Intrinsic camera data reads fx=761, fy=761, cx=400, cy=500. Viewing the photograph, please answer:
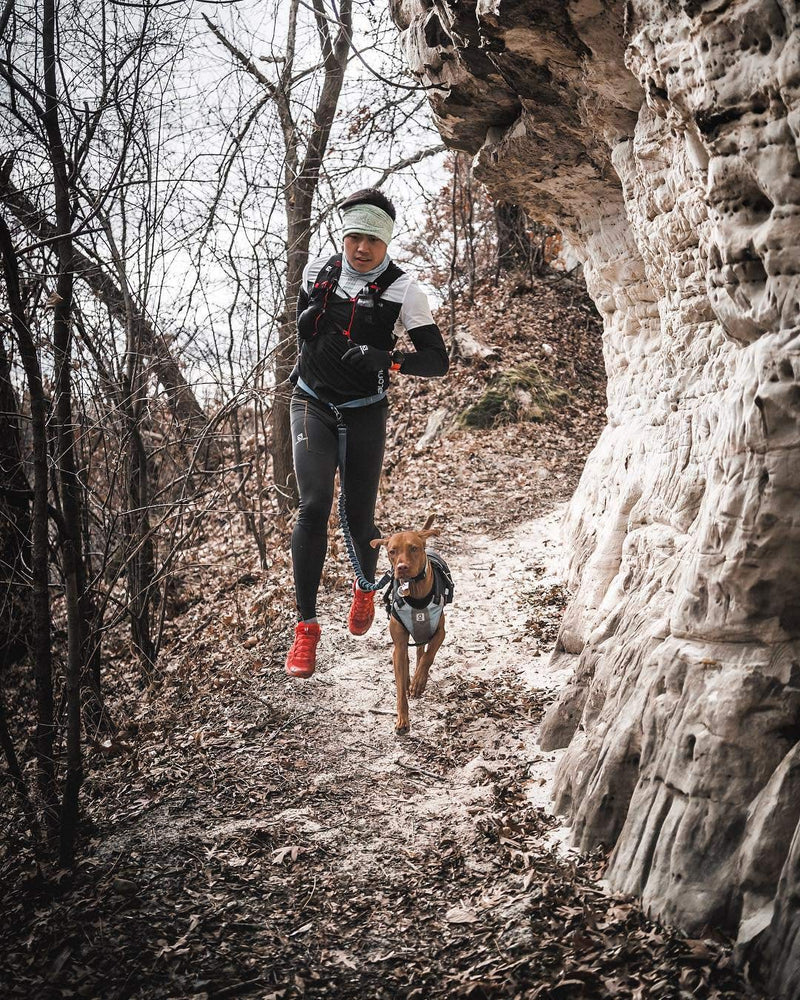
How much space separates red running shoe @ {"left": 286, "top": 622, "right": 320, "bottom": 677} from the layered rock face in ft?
5.07

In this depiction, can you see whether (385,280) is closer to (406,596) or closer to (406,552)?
(406,552)

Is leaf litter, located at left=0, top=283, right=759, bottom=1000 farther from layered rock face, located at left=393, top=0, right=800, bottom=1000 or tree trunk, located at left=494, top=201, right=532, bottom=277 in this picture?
tree trunk, located at left=494, top=201, right=532, bottom=277

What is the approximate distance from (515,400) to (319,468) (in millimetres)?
8394

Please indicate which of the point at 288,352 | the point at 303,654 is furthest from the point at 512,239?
the point at 303,654

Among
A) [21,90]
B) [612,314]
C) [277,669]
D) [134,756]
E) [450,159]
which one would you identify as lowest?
[134,756]

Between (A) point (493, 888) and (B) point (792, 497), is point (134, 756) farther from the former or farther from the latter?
(B) point (792, 497)

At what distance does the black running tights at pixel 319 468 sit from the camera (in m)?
4.71

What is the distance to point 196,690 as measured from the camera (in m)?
6.13

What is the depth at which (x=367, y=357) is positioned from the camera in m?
4.52

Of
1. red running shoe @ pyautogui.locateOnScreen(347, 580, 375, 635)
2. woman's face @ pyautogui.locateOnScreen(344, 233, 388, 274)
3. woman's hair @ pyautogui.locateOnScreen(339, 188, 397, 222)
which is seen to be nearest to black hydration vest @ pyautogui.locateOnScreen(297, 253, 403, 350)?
woman's face @ pyautogui.locateOnScreen(344, 233, 388, 274)

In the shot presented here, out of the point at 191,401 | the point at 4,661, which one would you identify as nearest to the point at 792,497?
the point at 4,661

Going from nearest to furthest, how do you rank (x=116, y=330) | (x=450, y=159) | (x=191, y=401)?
(x=116, y=330) < (x=191, y=401) < (x=450, y=159)

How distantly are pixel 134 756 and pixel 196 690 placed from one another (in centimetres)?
98

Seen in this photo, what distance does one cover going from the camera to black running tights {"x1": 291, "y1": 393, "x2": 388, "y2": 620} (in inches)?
185
